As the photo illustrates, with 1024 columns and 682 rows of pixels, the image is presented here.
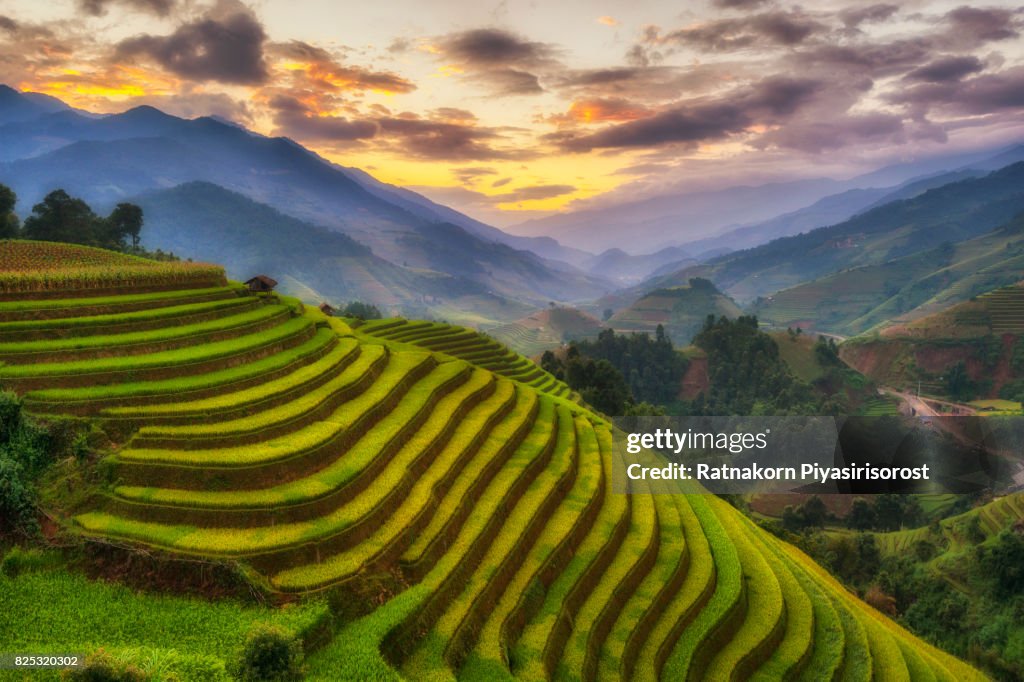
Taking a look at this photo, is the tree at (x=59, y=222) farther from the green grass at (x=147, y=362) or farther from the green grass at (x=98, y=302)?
the green grass at (x=147, y=362)

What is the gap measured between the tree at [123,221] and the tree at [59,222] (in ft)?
11.9

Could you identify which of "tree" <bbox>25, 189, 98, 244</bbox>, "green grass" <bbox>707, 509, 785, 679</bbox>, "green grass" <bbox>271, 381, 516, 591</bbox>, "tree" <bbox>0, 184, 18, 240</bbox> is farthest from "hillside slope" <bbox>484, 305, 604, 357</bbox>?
"green grass" <bbox>707, 509, 785, 679</bbox>

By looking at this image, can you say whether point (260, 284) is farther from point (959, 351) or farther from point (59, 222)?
point (959, 351)

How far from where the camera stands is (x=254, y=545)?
10.6 meters

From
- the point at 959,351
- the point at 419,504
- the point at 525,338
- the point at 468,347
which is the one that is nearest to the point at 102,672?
the point at 419,504

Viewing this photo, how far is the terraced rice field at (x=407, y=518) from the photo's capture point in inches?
431

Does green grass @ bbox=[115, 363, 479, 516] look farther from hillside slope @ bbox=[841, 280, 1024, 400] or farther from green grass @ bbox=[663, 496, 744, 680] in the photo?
hillside slope @ bbox=[841, 280, 1024, 400]

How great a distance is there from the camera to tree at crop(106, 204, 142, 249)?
153ft

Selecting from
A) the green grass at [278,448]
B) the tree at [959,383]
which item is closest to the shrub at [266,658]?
the green grass at [278,448]

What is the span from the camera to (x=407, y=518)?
1275 centimetres

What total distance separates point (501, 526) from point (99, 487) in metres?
8.42

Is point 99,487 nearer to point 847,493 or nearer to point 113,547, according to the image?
point 113,547

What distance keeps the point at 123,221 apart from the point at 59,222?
5.66 m

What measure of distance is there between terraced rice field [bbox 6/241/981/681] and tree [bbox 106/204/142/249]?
1333 inches
